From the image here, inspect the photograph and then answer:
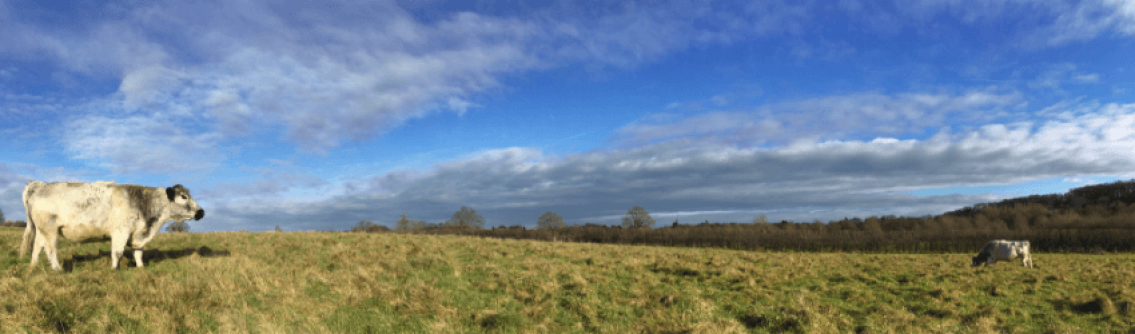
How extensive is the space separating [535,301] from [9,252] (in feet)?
52.1

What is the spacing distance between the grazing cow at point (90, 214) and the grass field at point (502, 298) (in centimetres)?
72

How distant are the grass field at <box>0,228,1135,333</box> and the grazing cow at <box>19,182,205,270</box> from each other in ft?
2.36

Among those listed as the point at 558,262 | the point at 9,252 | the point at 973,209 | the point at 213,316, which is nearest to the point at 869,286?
the point at 558,262

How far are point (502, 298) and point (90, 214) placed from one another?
1033cm

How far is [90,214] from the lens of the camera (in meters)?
11.5

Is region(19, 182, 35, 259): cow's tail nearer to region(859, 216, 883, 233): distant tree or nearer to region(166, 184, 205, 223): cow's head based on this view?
region(166, 184, 205, 223): cow's head

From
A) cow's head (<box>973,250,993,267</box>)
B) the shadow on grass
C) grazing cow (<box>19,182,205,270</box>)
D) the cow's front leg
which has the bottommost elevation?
cow's head (<box>973,250,993,267</box>)

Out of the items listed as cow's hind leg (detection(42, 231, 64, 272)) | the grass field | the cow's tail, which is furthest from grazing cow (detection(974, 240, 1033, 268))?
the cow's tail

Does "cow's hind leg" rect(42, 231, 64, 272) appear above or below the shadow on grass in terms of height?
above

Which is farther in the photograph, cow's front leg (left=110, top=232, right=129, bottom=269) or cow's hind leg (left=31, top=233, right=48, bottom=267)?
cow's front leg (left=110, top=232, right=129, bottom=269)

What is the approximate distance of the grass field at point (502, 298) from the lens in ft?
28.5

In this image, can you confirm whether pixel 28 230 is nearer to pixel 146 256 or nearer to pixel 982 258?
pixel 146 256

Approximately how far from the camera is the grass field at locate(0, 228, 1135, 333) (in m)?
8.70

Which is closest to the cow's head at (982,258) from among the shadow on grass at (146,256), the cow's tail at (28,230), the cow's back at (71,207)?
the shadow on grass at (146,256)
